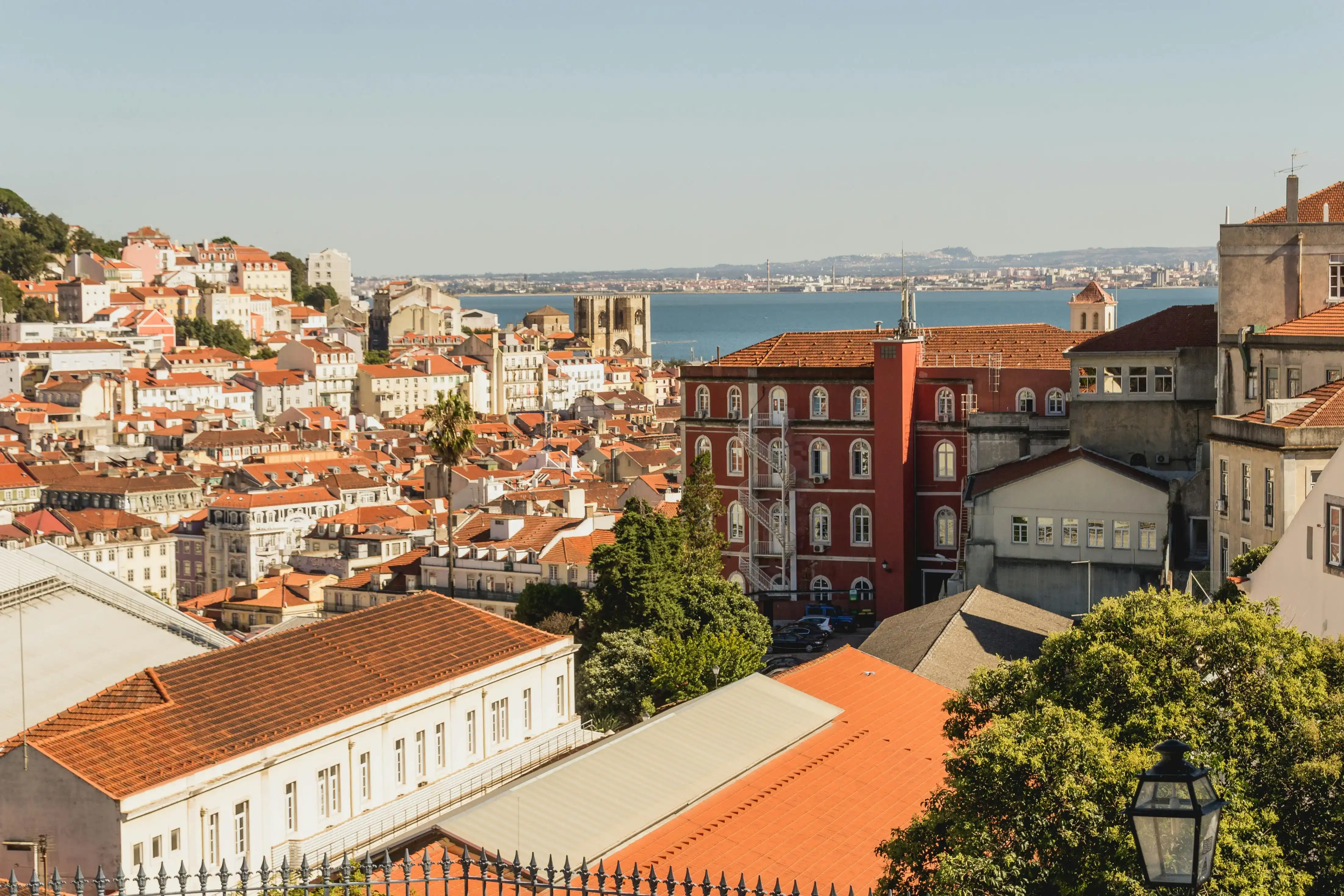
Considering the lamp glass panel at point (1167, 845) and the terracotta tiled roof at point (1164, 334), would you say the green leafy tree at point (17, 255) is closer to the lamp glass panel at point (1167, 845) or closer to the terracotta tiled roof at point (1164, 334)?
the terracotta tiled roof at point (1164, 334)

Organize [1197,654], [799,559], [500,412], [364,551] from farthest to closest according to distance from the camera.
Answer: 1. [500,412]
2. [364,551]
3. [799,559]
4. [1197,654]

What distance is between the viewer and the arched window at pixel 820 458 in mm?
47531

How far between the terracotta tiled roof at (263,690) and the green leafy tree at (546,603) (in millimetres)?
15809

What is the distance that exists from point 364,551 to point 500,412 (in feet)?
285

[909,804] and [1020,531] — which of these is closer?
[909,804]

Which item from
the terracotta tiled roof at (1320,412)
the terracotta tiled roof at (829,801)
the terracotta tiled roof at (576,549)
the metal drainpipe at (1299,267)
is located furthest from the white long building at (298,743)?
the terracotta tiled roof at (576,549)

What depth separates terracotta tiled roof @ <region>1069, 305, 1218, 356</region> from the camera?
40.3m

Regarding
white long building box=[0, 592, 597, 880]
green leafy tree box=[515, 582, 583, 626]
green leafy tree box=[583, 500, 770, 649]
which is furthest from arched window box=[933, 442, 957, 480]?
white long building box=[0, 592, 597, 880]

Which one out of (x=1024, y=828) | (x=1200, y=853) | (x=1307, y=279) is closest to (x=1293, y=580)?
(x=1024, y=828)

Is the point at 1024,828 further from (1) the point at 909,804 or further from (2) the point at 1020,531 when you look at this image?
(2) the point at 1020,531

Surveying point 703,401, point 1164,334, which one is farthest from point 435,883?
point 703,401

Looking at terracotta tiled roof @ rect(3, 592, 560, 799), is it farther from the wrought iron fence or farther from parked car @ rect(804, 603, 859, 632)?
parked car @ rect(804, 603, 859, 632)

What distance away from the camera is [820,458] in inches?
1876

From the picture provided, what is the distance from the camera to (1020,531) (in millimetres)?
40219
